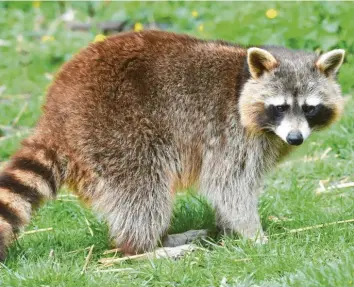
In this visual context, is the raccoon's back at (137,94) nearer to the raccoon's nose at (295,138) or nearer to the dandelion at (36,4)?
the raccoon's nose at (295,138)

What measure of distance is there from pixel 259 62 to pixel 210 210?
4.46 feet

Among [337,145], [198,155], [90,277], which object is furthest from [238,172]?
[337,145]

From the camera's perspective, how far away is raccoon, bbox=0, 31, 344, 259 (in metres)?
5.88

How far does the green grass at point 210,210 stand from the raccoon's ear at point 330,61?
111cm

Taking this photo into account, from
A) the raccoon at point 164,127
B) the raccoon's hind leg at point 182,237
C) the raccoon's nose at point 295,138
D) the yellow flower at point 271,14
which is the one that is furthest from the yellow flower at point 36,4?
the raccoon's nose at point 295,138

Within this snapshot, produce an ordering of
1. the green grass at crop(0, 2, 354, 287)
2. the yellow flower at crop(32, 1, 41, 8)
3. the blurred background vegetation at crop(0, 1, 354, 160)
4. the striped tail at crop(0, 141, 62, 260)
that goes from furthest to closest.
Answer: the yellow flower at crop(32, 1, 41, 8)
the blurred background vegetation at crop(0, 1, 354, 160)
the striped tail at crop(0, 141, 62, 260)
the green grass at crop(0, 2, 354, 287)

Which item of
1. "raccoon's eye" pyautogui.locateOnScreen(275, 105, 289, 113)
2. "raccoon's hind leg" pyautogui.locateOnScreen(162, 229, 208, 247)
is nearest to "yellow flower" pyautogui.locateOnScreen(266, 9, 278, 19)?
"raccoon's eye" pyautogui.locateOnScreen(275, 105, 289, 113)

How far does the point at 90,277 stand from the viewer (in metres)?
5.35

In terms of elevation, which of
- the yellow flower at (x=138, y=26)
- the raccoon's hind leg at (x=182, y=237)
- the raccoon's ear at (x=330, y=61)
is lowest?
the yellow flower at (x=138, y=26)

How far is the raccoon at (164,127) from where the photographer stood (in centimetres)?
588

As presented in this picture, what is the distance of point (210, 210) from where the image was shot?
6.79 m

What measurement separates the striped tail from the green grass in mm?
293

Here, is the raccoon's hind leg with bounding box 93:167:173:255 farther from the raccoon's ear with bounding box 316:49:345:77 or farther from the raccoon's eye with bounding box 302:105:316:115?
the raccoon's ear with bounding box 316:49:345:77

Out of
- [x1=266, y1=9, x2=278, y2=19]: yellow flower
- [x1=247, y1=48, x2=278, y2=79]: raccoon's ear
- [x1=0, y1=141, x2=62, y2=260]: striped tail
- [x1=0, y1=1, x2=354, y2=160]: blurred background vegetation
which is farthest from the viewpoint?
[x1=266, y1=9, x2=278, y2=19]: yellow flower
